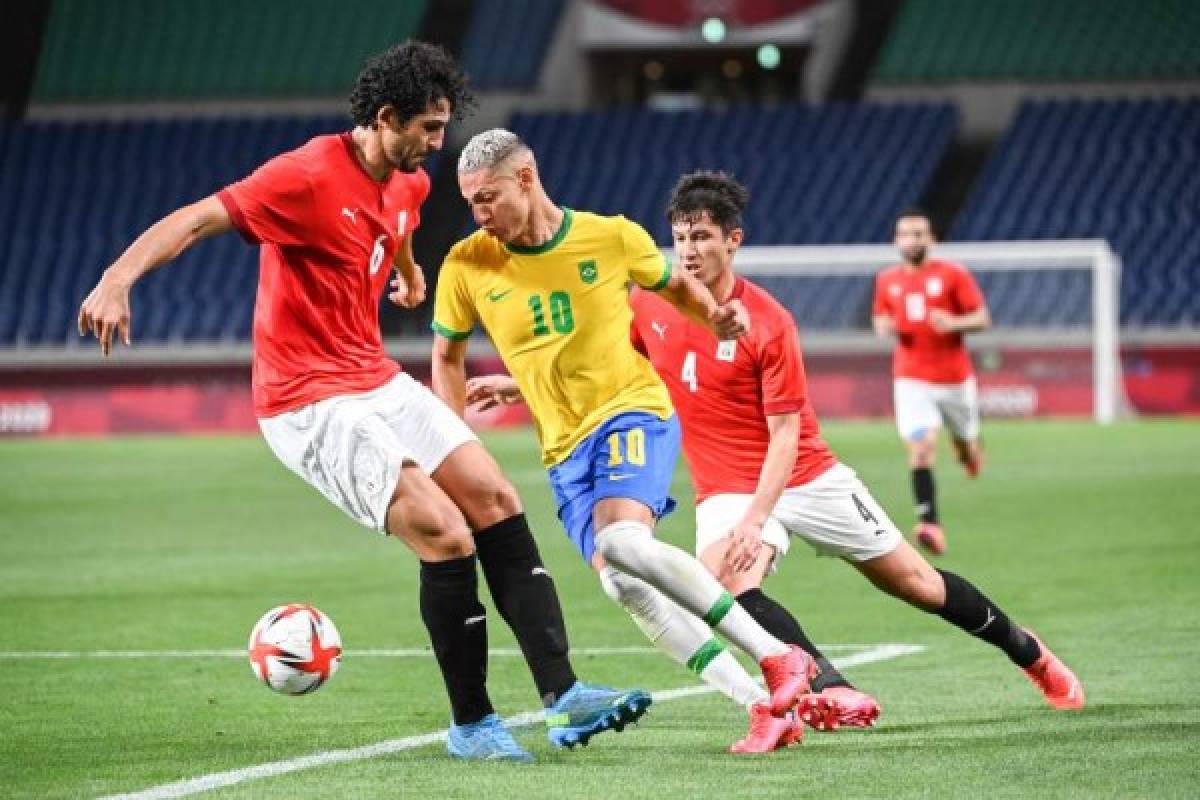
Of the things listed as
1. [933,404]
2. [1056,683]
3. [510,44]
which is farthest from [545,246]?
[510,44]

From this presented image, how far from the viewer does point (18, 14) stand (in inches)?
1411

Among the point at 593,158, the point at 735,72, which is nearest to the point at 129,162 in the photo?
the point at 593,158

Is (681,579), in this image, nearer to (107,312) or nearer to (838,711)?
(838,711)

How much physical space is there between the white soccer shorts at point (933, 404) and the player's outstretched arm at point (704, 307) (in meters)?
8.96

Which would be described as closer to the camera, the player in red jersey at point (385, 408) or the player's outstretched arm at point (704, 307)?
the player in red jersey at point (385, 408)

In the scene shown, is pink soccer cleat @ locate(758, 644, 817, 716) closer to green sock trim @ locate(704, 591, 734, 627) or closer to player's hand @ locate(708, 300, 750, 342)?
green sock trim @ locate(704, 591, 734, 627)

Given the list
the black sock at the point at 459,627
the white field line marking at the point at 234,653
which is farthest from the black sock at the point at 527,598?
the white field line marking at the point at 234,653

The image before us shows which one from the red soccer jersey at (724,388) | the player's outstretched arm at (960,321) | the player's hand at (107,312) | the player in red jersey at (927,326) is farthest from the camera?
the player in red jersey at (927,326)

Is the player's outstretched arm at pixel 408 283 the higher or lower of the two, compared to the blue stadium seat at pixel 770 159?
higher

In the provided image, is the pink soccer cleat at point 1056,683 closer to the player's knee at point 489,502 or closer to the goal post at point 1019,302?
the player's knee at point 489,502

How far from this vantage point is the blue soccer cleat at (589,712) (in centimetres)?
645

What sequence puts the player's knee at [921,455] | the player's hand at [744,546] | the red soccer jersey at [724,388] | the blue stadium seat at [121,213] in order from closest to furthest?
the player's hand at [744,546] → the red soccer jersey at [724,388] → the player's knee at [921,455] → the blue stadium seat at [121,213]

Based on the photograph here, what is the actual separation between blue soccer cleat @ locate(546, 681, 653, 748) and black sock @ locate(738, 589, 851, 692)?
1000 millimetres

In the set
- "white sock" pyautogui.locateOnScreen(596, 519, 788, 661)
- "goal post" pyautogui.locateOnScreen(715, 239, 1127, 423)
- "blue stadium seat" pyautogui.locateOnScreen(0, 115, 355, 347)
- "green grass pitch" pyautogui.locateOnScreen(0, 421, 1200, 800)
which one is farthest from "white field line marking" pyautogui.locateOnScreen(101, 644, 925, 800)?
"blue stadium seat" pyautogui.locateOnScreen(0, 115, 355, 347)
